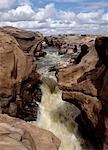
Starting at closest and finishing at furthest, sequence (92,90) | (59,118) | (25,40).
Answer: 1. (92,90)
2. (59,118)
3. (25,40)

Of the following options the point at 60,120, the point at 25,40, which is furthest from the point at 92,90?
the point at 25,40

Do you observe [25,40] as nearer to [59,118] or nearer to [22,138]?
[59,118]

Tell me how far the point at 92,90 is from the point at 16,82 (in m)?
8.34

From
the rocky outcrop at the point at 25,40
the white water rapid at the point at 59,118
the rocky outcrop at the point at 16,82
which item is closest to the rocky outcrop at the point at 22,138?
the white water rapid at the point at 59,118

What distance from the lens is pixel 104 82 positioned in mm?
21156

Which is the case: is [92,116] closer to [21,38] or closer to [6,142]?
[6,142]

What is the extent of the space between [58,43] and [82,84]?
62420 millimetres

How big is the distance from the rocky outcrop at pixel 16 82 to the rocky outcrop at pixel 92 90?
4889mm

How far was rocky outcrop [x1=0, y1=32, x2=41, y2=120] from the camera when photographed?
26.8m

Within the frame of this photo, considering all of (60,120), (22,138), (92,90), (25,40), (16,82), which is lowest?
(60,120)

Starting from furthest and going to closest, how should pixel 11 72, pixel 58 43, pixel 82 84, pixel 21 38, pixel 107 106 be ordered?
pixel 58 43 < pixel 21 38 < pixel 11 72 < pixel 82 84 < pixel 107 106

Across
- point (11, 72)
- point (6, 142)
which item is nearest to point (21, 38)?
point (11, 72)

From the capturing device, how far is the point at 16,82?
1121 inches

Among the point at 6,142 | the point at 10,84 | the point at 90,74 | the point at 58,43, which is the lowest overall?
the point at 58,43
